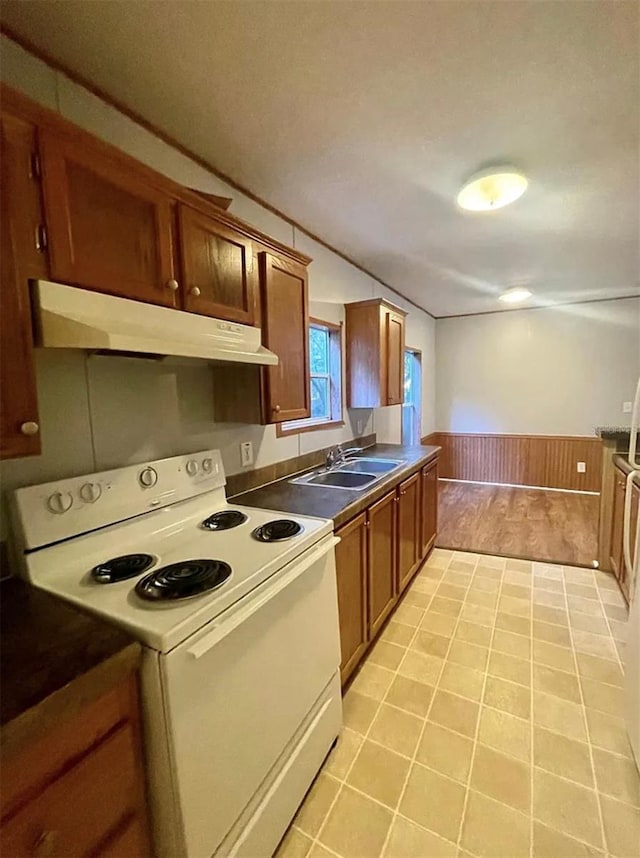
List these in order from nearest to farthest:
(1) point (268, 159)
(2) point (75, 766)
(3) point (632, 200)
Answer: (2) point (75, 766) < (1) point (268, 159) < (3) point (632, 200)

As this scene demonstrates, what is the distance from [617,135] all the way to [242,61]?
1.60 meters

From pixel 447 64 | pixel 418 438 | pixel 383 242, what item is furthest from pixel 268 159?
pixel 418 438

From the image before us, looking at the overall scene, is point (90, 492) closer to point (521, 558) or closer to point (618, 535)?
point (521, 558)

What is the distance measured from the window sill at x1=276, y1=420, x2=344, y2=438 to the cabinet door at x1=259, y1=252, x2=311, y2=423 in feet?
1.05

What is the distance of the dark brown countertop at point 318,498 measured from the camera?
5.57 feet

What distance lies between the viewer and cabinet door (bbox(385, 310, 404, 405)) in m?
3.15

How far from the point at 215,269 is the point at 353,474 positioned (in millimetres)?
1535

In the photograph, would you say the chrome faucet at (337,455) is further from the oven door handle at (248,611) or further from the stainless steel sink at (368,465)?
the oven door handle at (248,611)

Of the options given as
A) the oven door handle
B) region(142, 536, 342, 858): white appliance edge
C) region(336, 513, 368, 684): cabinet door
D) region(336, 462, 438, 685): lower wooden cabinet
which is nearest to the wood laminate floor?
region(336, 462, 438, 685): lower wooden cabinet

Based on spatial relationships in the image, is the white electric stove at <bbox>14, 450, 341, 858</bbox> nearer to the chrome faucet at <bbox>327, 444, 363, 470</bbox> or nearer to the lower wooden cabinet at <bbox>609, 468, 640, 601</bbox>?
the chrome faucet at <bbox>327, 444, 363, 470</bbox>

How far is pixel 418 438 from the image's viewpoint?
17.0 feet

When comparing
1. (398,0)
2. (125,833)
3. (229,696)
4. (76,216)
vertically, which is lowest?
(125,833)

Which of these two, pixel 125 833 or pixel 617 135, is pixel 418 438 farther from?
pixel 125 833

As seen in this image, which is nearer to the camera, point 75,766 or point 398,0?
point 75,766
